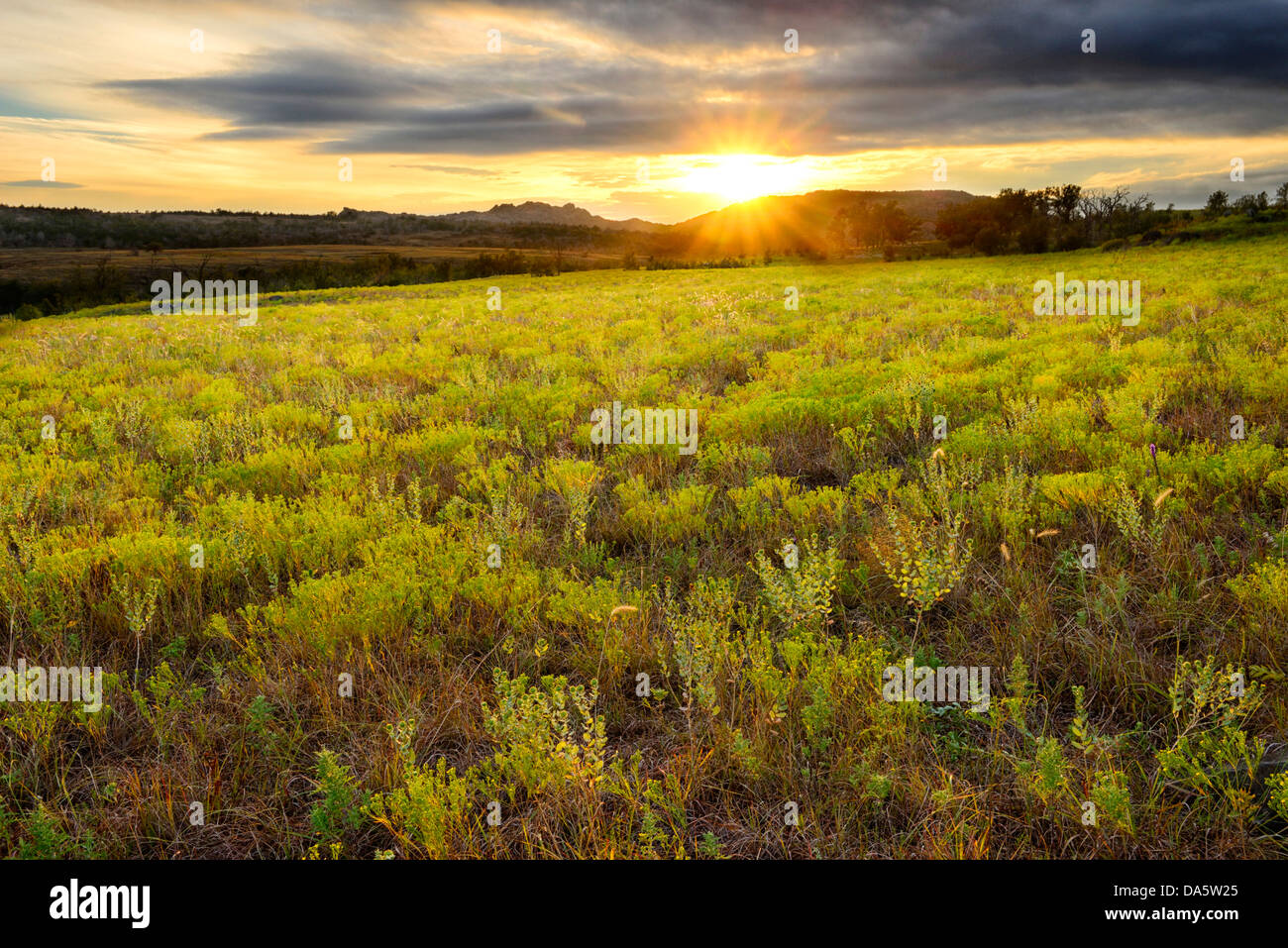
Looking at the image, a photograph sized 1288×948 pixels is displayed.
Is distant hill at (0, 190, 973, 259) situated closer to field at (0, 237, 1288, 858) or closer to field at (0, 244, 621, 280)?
field at (0, 244, 621, 280)

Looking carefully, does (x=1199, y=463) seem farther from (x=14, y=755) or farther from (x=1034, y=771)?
(x=14, y=755)

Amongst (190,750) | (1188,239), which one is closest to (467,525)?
(190,750)

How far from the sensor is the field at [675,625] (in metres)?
2.63

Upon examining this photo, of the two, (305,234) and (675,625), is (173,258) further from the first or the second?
(675,625)

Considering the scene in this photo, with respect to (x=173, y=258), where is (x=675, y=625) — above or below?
below

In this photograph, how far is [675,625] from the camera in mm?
3607

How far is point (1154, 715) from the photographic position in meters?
3.04

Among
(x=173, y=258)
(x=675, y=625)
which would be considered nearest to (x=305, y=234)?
(x=173, y=258)

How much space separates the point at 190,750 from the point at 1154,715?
14.0ft

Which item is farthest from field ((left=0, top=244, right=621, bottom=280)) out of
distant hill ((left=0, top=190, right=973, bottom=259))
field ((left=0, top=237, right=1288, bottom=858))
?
field ((left=0, top=237, right=1288, bottom=858))

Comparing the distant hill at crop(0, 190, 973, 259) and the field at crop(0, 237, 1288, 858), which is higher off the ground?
the distant hill at crop(0, 190, 973, 259)

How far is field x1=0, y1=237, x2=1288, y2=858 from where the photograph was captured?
2633 millimetres

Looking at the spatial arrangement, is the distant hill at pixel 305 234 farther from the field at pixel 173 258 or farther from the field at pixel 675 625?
the field at pixel 675 625

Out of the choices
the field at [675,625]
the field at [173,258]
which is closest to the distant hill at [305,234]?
the field at [173,258]
